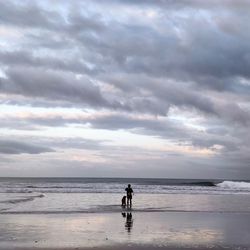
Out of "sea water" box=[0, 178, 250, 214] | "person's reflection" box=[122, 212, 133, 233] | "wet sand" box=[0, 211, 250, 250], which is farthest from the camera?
"sea water" box=[0, 178, 250, 214]

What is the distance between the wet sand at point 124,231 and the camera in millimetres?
17250

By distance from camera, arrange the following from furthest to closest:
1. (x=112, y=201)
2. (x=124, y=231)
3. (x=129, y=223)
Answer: (x=112, y=201), (x=129, y=223), (x=124, y=231)

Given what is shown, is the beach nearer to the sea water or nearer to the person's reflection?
the person's reflection

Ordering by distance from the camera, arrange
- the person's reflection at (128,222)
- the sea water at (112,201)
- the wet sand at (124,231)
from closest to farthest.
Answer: the wet sand at (124,231) < the person's reflection at (128,222) < the sea water at (112,201)

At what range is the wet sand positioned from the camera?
1725cm

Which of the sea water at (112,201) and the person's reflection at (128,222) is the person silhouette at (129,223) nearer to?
the person's reflection at (128,222)

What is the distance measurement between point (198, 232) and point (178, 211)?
33.2ft

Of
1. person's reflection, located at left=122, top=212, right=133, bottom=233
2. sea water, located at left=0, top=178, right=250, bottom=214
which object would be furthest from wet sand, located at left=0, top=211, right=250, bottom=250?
sea water, located at left=0, top=178, right=250, bottom=214

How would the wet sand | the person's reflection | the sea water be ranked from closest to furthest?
the wet sand, the person's reflection, the sea water

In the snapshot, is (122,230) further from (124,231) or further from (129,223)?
(129,223)

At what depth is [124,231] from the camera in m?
20.6

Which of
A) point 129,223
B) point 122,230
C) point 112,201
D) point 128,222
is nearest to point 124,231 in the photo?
point 122,230

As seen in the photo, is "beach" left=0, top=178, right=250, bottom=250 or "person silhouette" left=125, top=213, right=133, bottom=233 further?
"person silhouette" left=125, top=213, right=133, bottom=233

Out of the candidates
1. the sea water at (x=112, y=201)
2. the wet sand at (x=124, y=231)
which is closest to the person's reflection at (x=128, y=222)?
the wet sand at (x=124, y=231)
